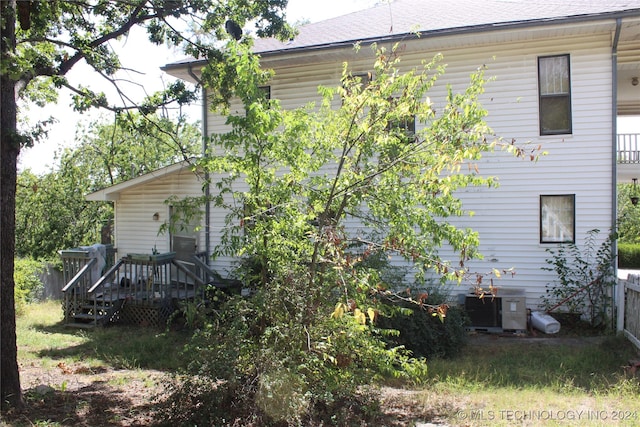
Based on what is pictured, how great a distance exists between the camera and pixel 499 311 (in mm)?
9609

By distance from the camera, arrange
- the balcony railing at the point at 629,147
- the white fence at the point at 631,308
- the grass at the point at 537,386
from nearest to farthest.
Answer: the grass at the point at 537,386, the white fence at the point at 631,308, the balcony railing at the point at 629,147

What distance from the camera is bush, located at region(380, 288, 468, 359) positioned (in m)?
7.67

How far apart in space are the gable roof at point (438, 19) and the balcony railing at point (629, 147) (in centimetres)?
610

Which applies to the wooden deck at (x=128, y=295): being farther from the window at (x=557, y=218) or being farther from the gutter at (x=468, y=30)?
the window at (x=557, y=218)

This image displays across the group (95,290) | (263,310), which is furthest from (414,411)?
(95,290)

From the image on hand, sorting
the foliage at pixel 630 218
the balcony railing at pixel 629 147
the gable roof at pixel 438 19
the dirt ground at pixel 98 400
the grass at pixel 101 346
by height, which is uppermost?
the gable roof at pixel 438 19

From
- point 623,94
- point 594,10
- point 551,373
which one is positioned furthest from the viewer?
point 623,94

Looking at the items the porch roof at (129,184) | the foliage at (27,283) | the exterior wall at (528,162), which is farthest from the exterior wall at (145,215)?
the exterior wall at (528,162)

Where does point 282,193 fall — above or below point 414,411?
above

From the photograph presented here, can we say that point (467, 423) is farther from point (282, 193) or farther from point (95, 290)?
point (95, 290)

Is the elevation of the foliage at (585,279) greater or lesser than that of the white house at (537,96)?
lesser

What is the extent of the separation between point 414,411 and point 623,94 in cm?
1279

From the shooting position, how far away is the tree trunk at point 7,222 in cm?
531

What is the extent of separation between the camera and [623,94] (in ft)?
46.0
